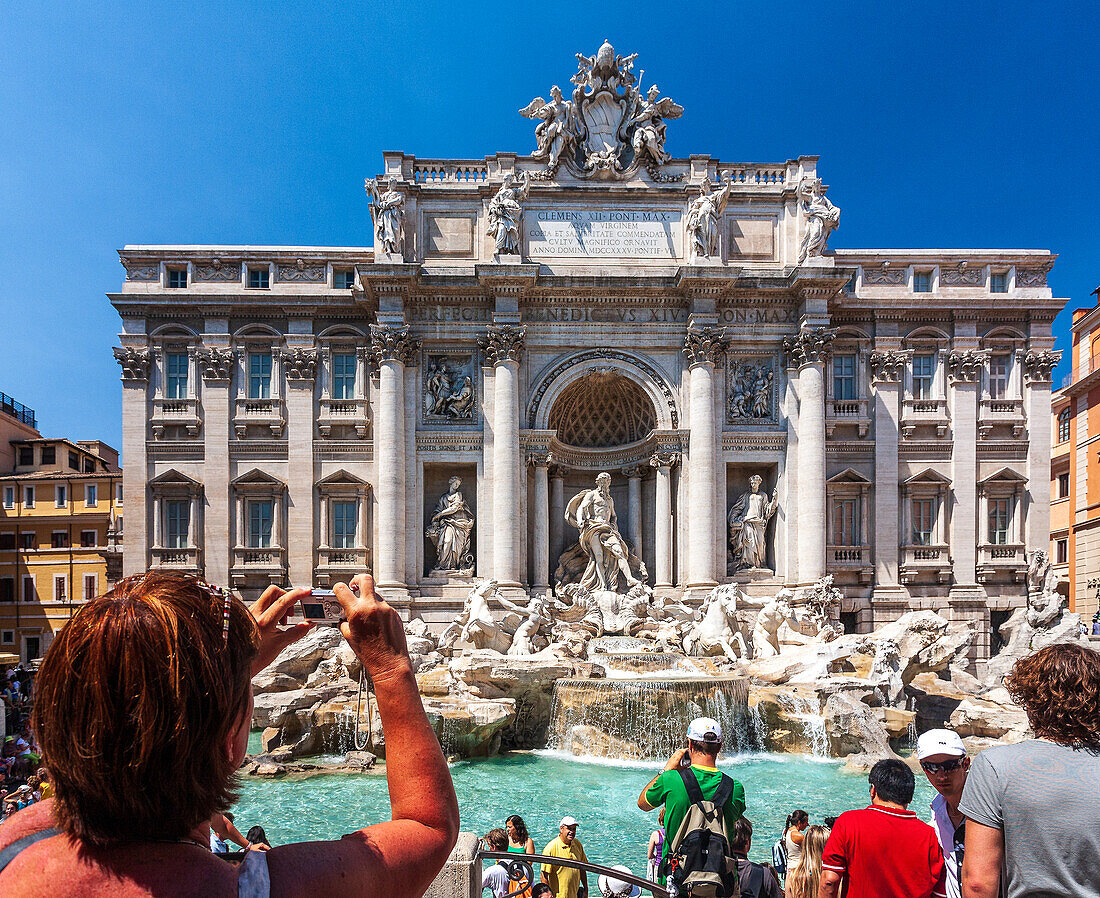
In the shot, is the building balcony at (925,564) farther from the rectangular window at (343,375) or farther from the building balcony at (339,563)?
the rectangular window at (343,375)

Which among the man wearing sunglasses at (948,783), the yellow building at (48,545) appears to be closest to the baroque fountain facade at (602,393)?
the yellow building at (48,545)

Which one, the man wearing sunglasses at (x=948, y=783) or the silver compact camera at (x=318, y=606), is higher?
the silver compact camera at (x=318, y=606)

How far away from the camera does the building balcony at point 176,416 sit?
2241cm

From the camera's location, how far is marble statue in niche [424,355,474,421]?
22.2m

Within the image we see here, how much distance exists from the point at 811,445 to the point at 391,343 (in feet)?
42.1

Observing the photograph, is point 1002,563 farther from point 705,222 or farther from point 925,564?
point 705,222

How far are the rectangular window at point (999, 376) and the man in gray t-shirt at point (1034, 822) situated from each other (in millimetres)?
24338

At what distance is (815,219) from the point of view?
22031 mm

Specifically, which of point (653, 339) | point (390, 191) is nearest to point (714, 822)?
point (653, 339)

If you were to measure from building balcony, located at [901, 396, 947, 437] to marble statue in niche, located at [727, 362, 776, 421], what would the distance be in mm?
4450

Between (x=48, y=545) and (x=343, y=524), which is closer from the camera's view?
(x=343, y=524)

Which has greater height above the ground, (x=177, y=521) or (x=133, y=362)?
(x=133, y=362)

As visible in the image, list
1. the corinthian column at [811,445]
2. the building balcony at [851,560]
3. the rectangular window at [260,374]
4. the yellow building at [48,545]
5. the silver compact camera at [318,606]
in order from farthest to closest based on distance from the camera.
→ the yellow building at [48,545] → the rectangular window at [260,374] → the building balcony at [851,560] → the corinthian column at [811,445] → the silver compact camera at [318,606]

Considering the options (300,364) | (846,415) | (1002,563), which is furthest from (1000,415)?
(300,364)
